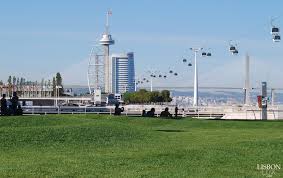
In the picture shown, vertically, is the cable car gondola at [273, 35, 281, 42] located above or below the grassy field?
above

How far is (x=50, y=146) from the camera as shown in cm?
1908

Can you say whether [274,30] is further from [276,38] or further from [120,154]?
[120,154]

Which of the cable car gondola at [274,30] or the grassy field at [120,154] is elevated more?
the cable car gondola at [274,30]

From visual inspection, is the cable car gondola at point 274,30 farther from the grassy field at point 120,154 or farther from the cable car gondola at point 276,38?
the grassy field at point 120,154

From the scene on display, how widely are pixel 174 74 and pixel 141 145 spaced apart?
15159 cm

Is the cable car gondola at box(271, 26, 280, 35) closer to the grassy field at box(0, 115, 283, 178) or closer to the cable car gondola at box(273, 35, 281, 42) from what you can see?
the cable car gondola at box(273, 35, 281, 42)

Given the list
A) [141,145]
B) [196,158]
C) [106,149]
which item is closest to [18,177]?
[196,158]

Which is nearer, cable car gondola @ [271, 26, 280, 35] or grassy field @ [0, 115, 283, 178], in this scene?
grassy field @ [0, 115, 283, 178]

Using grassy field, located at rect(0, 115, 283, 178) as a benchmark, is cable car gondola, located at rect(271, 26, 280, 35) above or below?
above

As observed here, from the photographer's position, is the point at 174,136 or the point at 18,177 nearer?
the point at 18,177

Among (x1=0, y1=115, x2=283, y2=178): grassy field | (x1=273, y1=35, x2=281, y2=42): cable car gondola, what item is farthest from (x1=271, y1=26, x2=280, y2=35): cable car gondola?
(x1=0, y1=115, x2=283, y2=178): grassy field

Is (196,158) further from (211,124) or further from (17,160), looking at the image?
(211,124)

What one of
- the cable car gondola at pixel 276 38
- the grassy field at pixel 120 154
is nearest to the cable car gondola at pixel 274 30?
the cable car gondola at pixel 276 38

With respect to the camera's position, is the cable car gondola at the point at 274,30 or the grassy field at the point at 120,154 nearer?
the grassy field at the point at 120,154
